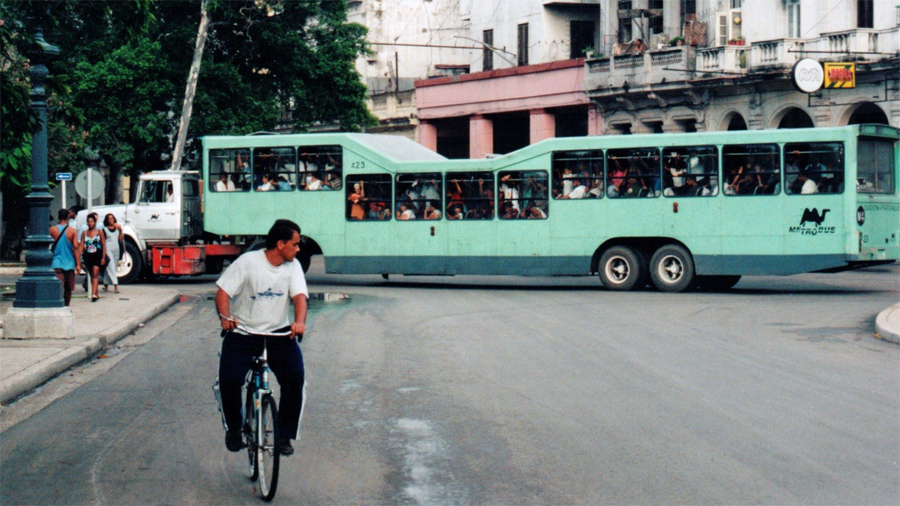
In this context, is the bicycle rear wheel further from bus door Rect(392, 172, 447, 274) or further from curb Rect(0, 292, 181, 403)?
bus door Rect(392, 172, 447, 274)

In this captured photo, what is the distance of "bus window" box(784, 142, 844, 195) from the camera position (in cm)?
2333

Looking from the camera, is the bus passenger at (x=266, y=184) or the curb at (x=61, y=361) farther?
the bus passenger at (x=266, y=184)

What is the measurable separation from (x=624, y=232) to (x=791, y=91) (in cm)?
1571

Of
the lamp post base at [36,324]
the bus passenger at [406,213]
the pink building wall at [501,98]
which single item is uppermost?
the pink building wall at [501,98]

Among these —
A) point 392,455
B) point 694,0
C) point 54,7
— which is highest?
point 694,0

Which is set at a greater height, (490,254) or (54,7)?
(54,7)

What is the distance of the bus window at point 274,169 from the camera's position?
27.8 m

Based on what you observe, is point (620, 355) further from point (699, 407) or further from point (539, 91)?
point (539, 91)

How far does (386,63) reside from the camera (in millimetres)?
59562

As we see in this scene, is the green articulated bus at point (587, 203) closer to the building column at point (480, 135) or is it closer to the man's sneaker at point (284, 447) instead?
the man's sneaker at point (284, 447)

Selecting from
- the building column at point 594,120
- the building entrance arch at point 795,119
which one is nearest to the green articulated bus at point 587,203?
the building entrance arch at point 795,119

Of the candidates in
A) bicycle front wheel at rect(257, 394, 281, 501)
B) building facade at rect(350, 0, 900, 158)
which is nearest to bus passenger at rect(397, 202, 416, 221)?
building facade at rect(350, 0, 900, 158)

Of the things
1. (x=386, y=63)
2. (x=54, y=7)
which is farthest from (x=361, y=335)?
(x=386, y=63)

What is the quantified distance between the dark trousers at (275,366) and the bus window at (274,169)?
20550mm
